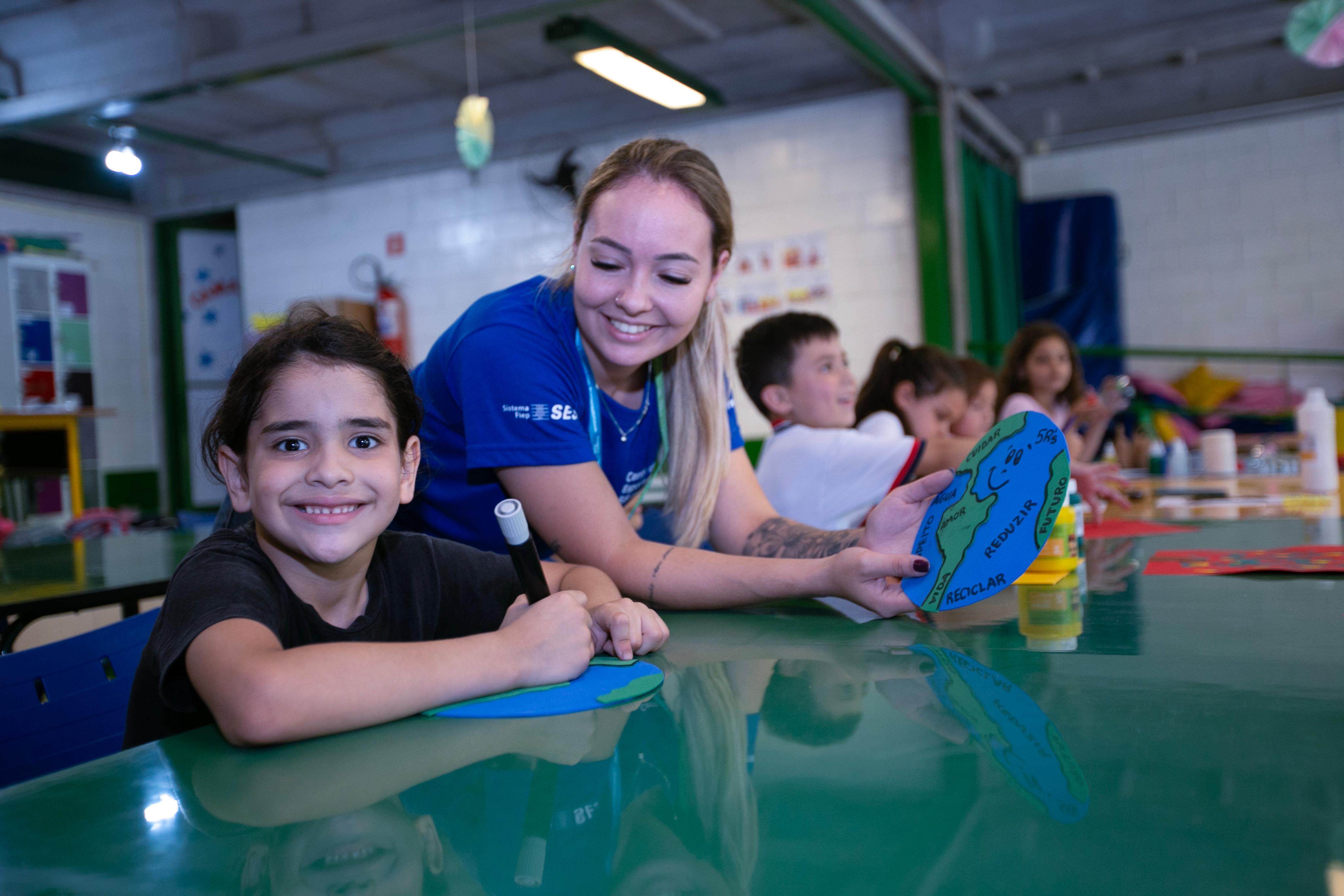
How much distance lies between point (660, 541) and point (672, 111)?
498 centimetres

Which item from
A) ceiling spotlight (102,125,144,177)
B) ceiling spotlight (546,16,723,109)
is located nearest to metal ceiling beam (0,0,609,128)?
ceiling spotlight (546,16,723,109)

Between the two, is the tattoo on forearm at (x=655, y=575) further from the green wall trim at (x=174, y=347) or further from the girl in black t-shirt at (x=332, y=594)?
the green wall trim at (x=174, y=347)

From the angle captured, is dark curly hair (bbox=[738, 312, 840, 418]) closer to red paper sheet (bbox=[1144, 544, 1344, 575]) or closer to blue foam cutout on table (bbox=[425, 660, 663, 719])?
red paper sheet (bbox=[1144, 544, 1344, 575])

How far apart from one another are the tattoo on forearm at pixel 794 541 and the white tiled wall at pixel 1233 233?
21.0ft

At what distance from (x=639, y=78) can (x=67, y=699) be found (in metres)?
4.64

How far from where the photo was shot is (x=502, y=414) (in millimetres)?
1096

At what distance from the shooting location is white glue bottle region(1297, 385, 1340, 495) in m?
2.27

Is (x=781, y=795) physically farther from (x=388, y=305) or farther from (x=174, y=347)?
(x=174, y=347)

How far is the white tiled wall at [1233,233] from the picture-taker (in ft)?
21.0

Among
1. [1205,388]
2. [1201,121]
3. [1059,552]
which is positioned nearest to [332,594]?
[1059,552]

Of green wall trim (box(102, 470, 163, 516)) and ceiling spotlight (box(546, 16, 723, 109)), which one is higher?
ceiling spotlight (box(546, 16, 723, 109))

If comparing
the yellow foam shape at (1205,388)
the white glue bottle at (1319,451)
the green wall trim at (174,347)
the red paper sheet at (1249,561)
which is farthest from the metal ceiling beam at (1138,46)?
the green wall trim at (174,347)

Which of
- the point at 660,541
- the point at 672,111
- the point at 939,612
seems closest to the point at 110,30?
the point at 672,111

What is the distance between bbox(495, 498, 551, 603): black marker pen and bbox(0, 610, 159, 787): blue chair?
16.0 inches
